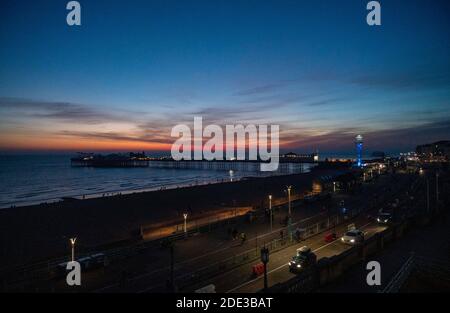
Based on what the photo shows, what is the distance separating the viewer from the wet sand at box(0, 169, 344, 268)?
903 inches

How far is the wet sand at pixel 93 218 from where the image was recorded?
2294 centimetres

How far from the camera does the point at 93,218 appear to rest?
32562 mm

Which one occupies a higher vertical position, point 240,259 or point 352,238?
point 352,238

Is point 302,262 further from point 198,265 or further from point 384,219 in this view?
point 384,219

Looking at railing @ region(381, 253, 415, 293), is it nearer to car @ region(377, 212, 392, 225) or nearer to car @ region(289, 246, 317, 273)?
car @ region(289, 246, 317, 273)

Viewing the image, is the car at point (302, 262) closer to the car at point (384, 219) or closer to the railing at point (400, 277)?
the railing at point (400, 277)

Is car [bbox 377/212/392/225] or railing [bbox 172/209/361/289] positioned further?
car [bbox 377/212/392/225]

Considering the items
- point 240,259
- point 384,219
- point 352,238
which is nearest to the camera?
point 240,259

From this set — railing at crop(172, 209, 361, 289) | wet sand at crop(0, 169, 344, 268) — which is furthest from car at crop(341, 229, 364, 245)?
wet sand at crop(0, 169, 344, 268)

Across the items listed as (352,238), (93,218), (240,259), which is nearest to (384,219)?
(352,238)

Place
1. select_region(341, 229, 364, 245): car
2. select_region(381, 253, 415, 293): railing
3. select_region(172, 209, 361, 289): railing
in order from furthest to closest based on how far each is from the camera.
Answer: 1. select_region(341, 229, 364, 245): car
2. select_region(172, 209, 361, 289): railing
3. select_region(381, 253, 415, 293): railing

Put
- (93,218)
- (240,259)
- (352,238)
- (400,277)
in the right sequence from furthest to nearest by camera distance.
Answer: (93,218) < (352,238) < (240,259) < (400,277)
